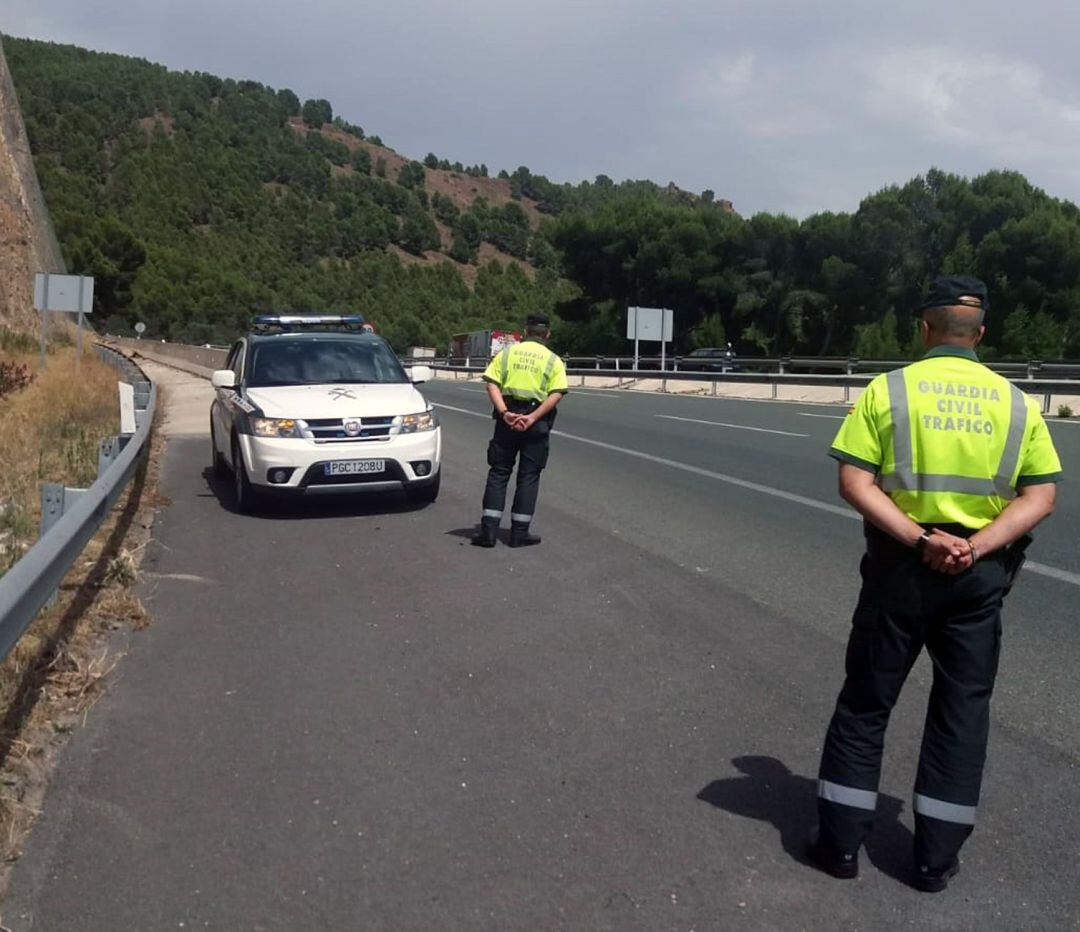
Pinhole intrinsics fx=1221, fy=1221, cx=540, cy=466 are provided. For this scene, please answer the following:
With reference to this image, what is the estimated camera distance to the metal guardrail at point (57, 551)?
416 centimetres

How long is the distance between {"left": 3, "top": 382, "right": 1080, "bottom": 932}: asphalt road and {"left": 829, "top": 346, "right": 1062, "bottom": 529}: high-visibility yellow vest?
3.88 ft

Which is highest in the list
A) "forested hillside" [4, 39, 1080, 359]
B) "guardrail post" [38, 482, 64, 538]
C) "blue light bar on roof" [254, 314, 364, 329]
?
"forested hillside" [4, 39, 1080, 359]

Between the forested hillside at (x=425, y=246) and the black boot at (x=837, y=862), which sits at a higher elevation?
the forested hillside at (x=425, y=246)

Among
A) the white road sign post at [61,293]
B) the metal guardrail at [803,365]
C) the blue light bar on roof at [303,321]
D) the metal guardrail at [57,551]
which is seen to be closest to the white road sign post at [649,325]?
the metal guardrail at [803,365]

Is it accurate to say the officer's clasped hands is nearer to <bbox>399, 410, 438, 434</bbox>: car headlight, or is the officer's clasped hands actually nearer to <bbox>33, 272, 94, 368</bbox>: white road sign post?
<bbox>399, 410, 438, 434</bbox>: car headlight

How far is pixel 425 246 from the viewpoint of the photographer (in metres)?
177

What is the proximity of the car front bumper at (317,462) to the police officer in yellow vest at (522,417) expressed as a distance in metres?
1.65

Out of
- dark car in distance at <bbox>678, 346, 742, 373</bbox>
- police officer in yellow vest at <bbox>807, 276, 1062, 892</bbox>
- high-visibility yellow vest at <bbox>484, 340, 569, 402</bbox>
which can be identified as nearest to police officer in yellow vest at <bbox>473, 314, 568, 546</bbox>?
high-visibility yellow vest at <bbox>484, 340, 569, 402</bbox>

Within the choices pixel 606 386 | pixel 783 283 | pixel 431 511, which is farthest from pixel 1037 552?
pixel 783 283

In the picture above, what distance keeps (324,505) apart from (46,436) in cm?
600

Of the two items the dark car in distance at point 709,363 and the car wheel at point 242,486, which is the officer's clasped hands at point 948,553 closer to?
the car wheel at point 242,486

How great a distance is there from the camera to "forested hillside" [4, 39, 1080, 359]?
187ft

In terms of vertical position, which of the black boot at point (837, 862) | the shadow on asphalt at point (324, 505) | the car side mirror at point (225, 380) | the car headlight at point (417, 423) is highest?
the car side mirror at point (225, 380)

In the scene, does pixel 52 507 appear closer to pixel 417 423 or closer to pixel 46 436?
pixel 417 423
